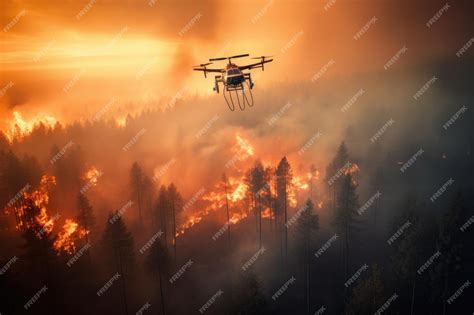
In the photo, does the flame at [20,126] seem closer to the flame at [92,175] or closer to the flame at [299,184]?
the flame at [92,175]

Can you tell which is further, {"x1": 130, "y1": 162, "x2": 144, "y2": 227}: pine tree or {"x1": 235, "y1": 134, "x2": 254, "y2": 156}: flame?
{"x1": 235, "y1": 134, "x2": 254, "y2": 156}: flame

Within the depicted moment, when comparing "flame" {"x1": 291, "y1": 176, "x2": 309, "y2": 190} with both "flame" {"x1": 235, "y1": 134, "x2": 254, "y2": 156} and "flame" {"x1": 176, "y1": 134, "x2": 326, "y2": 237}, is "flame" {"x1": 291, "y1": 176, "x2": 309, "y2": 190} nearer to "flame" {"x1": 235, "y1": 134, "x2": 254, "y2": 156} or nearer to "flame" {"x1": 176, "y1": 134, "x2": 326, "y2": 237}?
"flame" {"x1": 176, "y1": 134, "x2": 326, "y2": 237}

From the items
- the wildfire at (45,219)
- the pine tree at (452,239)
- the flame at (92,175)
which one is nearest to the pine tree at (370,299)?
the pine tree at (452,239)

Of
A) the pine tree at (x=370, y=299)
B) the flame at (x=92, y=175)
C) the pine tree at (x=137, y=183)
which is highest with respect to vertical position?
the flame at (x=92, y=175)

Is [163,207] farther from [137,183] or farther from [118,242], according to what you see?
[118,242]

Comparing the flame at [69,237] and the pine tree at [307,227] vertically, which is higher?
the flame at [69,237]

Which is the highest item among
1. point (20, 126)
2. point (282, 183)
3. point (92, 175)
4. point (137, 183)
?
point (20, 126)

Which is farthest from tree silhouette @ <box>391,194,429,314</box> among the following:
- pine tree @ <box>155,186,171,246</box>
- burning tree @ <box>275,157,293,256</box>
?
pine tree @ <box>155,186,171,246</box>

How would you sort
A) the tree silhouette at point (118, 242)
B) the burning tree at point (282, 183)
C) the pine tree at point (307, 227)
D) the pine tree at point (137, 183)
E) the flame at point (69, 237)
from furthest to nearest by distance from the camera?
the pine tree at point (137, 183), the burning tree at point (282, 183), the flame at point (69, 237), the pine tree at point (307, 227), the tree silhouette at point (118, 242)

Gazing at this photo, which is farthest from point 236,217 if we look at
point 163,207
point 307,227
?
point 307,227
